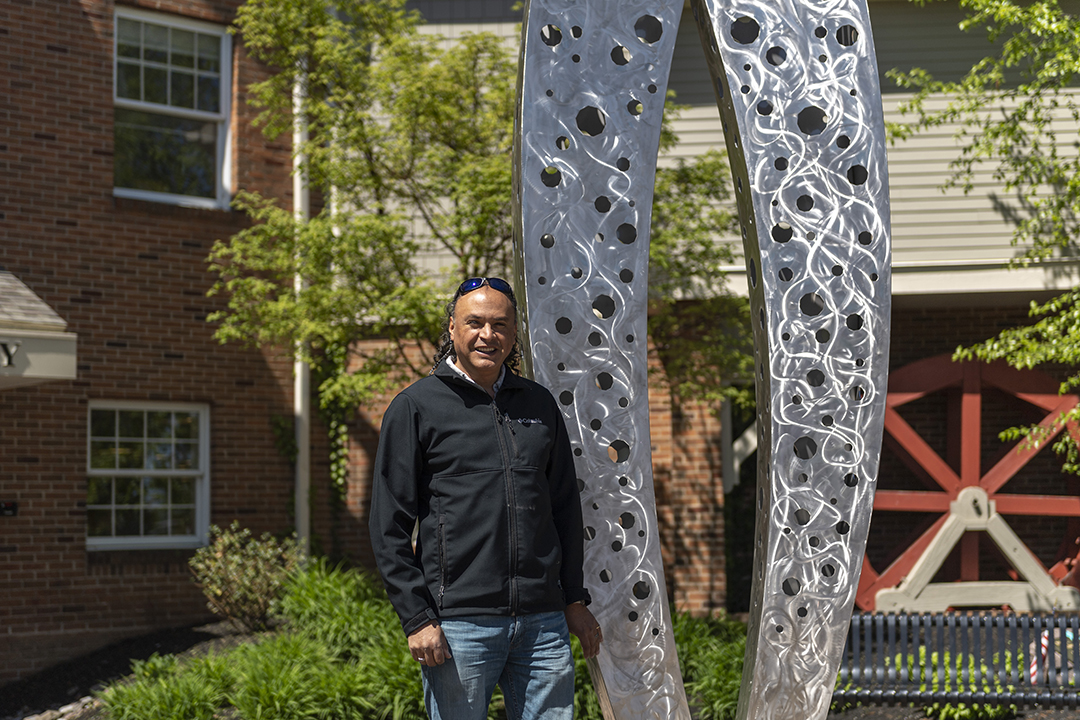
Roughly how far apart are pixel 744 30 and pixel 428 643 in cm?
265

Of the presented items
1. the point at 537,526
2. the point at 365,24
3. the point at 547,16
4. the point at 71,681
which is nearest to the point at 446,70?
the point at 365,24

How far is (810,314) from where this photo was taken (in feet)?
13.0

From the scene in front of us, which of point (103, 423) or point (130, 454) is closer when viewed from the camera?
point (103, 423)

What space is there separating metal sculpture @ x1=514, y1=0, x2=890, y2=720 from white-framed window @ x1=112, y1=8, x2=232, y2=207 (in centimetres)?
703

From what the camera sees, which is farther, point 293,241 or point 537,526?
point 293,241

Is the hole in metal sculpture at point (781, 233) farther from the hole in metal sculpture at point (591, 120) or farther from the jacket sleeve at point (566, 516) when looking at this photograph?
the jacket sleeve at point (566, 516)

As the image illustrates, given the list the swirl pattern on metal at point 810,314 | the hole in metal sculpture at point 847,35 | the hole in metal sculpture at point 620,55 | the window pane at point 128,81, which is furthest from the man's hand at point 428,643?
→ the window pane at point 128,81

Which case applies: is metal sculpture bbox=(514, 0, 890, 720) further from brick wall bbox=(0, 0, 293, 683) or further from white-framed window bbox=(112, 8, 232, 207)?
white-framed window bbox=(112, 8, 232, 207)

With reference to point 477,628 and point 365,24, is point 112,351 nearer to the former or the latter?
point 365,24

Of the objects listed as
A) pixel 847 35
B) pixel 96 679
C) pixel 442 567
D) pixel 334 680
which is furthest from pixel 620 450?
pixel 96 679

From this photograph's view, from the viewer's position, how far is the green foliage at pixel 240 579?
8914 millimetres

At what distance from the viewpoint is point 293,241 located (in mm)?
9234

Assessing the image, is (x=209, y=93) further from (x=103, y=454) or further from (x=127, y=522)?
(x=127, y=522)

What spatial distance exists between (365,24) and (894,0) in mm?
5567
